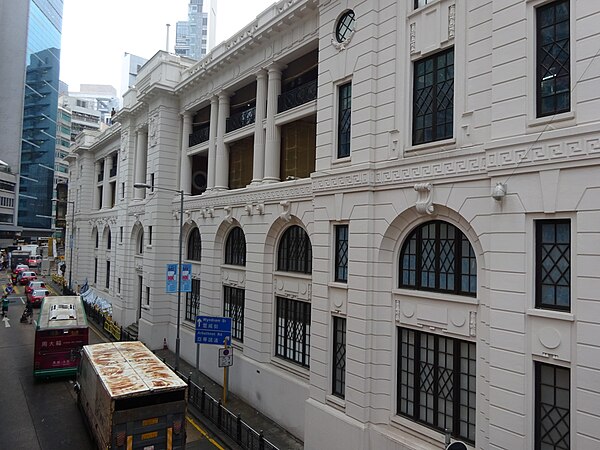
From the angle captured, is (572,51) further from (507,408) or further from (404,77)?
(507,408)

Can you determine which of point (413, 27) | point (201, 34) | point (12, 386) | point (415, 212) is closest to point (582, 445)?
point (415, 212)

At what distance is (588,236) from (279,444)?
1154 centimetres

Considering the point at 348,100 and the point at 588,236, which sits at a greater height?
the point at 348,100

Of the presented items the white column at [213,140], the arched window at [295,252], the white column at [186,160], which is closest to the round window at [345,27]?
the arched window at [295,252]

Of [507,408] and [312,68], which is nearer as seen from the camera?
[507,408]

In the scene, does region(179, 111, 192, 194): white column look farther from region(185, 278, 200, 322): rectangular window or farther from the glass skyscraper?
the glass skyscraper

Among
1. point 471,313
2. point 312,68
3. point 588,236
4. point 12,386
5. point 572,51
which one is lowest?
point 12,386

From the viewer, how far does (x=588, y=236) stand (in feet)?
25.7

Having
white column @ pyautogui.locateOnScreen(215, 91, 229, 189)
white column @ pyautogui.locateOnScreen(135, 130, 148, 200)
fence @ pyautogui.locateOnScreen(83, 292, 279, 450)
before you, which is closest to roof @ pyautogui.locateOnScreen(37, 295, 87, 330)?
fence @ pyautogui.locateOnScreen(83, 292, 279, 450)

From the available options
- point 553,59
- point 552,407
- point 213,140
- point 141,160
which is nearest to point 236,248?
point 213,140

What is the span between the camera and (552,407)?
328 inches

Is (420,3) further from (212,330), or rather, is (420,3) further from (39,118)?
(39,118)

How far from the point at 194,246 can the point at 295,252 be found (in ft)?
33.3

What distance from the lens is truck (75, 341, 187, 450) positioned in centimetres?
1126
